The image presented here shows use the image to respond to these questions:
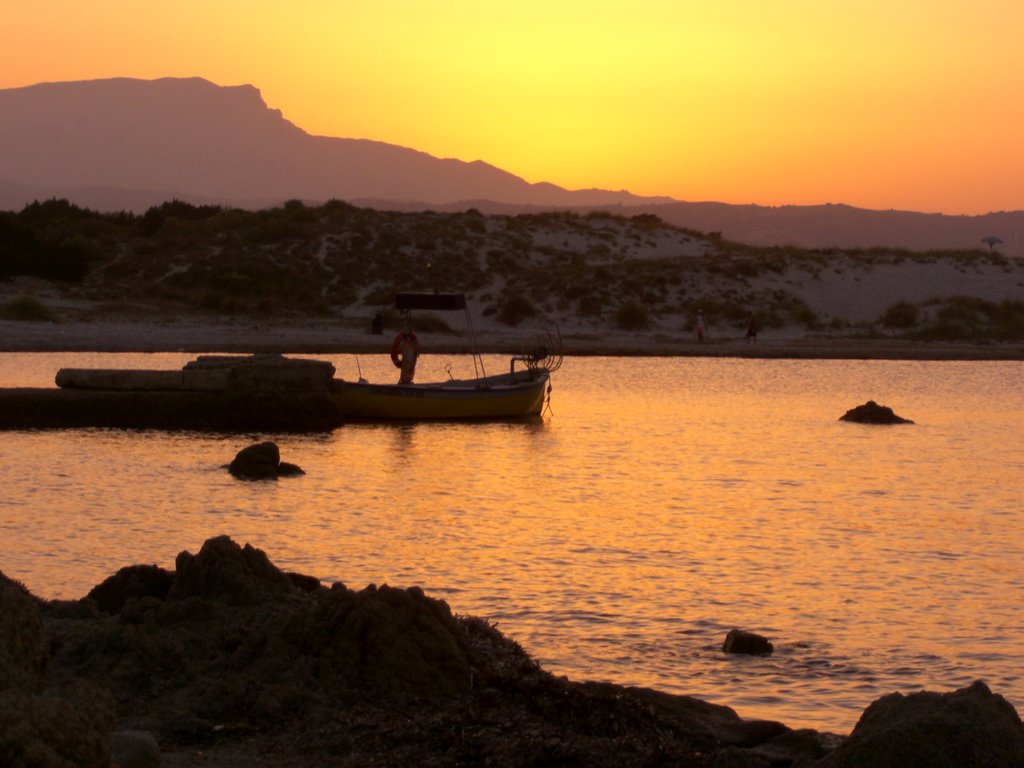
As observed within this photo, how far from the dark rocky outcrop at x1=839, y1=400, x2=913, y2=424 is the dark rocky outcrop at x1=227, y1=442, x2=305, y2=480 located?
42.4 ft

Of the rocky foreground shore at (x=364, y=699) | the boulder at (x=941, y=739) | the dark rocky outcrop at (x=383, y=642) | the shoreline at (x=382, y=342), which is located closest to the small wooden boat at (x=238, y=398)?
the shoreline at (x=382, y=342)

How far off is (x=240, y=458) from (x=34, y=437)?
544cm

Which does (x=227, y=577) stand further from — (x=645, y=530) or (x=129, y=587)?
(x=645, y=530)

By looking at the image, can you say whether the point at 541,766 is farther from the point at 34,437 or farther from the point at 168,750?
the point at 34,437

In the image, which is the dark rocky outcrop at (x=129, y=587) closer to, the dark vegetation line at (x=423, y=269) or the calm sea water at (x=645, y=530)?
the calm sea water at (x=645, y=530)

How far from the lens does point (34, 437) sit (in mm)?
23625

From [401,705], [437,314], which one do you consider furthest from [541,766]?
[437,314]

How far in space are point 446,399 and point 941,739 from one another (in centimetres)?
2127

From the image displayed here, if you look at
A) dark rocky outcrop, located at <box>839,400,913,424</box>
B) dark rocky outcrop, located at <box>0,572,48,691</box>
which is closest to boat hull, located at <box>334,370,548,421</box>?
dark rocky outcrop, located at <box>839,400,913,424</box>

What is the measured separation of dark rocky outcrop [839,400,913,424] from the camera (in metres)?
28.5

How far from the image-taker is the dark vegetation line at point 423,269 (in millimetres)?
54062

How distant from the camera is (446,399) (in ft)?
90.0

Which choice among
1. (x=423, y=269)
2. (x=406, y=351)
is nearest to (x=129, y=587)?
(x=406, y=351)

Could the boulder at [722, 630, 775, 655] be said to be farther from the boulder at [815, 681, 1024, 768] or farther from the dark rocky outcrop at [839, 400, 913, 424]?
the dark rocky outcrop at [839, 400, 913, 424]
